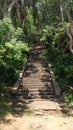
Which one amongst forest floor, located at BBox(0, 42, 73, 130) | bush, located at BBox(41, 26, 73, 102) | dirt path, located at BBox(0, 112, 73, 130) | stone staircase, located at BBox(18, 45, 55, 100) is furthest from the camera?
bush, located at BBox(41, 26, 73, 102)

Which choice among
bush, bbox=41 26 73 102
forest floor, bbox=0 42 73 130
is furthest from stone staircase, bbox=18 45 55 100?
bush, bbox=41 26 73 102

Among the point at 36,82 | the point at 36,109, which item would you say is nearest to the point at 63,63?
the point at 36,82

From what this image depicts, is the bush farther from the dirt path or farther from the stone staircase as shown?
the dirt path

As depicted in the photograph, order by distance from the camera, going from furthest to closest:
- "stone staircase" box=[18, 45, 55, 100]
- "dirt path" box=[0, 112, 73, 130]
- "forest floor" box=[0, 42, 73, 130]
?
1. "stone staircase" box=[18, 45, 55, 100]
2. "forest floor" box=[0, 42, 73, 130]
3. "dirt path" box=[0, 112, 73, 130]

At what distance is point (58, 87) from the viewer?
53.8 feet

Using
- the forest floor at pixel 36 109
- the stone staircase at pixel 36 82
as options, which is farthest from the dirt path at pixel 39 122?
the stone staircase at pixel 36 82

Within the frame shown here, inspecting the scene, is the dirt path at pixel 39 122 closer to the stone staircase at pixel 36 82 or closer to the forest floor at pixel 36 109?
the forest floor at pixel 36 109

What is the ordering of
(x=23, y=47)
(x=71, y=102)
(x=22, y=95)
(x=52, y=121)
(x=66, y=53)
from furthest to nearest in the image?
1. (x=66, y=53)
2. (x=22, y=95)
3. (x=71, y=102)
4. (x=23, y=47)
5. (x=52, y=121)

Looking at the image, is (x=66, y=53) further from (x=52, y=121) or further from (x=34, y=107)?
(x=52, y=121)

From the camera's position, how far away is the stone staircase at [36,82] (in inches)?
623

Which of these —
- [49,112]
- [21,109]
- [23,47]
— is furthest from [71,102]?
[23,47]

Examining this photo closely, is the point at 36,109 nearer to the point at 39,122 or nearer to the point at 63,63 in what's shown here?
the point at 39,122

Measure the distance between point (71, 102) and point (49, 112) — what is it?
1.69 metres

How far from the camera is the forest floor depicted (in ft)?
39.3
